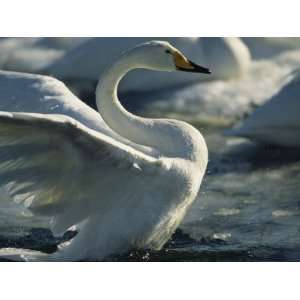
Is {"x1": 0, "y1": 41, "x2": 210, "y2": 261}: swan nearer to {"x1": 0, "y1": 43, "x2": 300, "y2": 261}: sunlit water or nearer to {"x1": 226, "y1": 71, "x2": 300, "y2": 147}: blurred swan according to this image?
{"x1": 0, "y1": 43, "x2": 300, "y2": 261}: sunlit water

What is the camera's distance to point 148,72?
9.80 metres

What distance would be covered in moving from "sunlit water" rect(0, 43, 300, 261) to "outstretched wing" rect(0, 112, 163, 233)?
43 centimetres

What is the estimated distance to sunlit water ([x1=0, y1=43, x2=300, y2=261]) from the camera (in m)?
6.33

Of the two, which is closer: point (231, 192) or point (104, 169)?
point (104, 169)

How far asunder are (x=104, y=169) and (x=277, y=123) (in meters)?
2.91

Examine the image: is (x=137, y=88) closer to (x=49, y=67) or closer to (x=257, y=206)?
(x=49, y=67)

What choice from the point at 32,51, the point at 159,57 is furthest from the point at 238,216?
the point at 32,51

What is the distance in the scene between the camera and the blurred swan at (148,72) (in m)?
9.59

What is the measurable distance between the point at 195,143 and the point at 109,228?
70 centimetres

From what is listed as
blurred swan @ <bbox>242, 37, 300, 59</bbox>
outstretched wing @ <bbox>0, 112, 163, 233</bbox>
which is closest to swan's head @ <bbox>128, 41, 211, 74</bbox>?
outstretched wing @ <bbox>0, 112, 163, 233</bbox>

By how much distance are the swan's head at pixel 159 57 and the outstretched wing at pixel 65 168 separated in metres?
0.72

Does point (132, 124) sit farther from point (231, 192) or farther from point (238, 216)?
point (231, 192)

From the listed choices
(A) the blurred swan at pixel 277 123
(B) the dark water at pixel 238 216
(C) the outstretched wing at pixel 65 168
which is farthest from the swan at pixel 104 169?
(A) the blurred swan at pixel 277 123

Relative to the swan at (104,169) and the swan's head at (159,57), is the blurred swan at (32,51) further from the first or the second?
the swan's head at (159,57)
